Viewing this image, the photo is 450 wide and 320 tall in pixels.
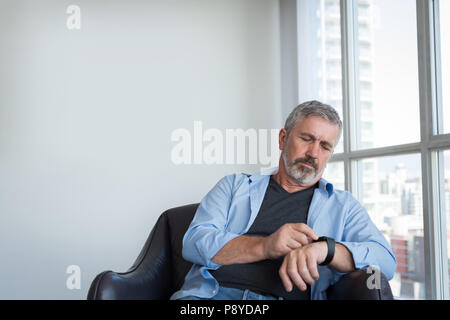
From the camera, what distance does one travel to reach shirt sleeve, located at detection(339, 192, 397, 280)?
1476 millimetres

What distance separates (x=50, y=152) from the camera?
9.04 feet

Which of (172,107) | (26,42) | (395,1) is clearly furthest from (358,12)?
(26,42)

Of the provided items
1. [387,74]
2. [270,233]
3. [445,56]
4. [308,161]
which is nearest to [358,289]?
[270,233]

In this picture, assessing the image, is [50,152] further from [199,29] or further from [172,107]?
[199,29]

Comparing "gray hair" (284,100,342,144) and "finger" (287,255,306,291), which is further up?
"gray hair" (284,100,342,144)

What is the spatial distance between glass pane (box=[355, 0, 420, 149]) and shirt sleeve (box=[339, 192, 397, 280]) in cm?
58

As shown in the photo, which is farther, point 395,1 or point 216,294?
point 395,1

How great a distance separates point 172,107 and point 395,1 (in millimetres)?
1475

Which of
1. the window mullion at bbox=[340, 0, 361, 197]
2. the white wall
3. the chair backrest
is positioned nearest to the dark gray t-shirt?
the chair backrest

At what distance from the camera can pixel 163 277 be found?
6.55 feet

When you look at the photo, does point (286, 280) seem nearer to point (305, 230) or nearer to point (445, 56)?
point (305, 230)

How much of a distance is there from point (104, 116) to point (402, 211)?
1.85 meters

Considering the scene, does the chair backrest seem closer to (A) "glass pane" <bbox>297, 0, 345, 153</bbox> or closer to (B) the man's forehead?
(B) the man's forehead

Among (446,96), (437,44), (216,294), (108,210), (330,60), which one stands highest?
(330,60)
